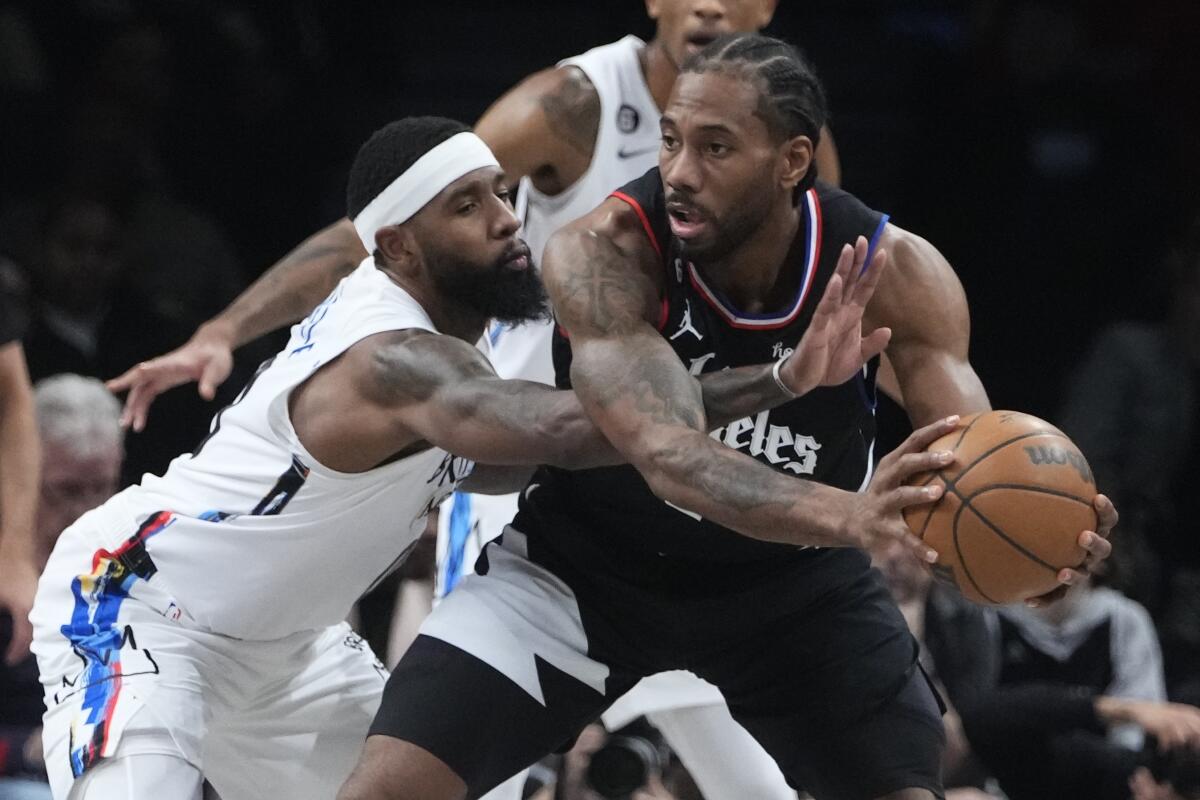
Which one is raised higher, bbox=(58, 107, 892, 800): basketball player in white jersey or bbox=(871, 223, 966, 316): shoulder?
bbox=(871, 223, 966, 316): shoulder

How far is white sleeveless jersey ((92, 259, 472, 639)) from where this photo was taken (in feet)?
13.4

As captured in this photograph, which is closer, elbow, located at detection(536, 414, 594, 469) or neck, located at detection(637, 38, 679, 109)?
elbow, located at detection(536, 414, 594, 469)

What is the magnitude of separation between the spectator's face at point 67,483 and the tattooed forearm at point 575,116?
1945 millimetres

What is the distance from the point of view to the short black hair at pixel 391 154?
4.29 m

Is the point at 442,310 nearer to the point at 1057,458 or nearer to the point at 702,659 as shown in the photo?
the point at 702,659

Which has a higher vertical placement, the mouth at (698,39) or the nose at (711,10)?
the nose at (711,10)

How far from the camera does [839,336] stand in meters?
3.58

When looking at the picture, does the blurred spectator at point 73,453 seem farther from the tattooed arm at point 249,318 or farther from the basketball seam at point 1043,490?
the basketball seam at point 1043,490

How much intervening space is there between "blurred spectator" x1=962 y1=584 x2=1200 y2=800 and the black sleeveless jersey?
240 centimetres

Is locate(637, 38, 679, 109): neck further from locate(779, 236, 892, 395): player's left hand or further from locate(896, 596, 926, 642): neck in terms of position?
locate(896, 596, 926, 642): neck

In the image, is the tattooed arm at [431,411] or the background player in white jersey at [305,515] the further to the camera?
the background player in white jersey at [305,515]

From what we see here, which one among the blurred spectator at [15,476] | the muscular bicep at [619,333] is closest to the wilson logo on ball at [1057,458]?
the muscular bicep at [619,333]

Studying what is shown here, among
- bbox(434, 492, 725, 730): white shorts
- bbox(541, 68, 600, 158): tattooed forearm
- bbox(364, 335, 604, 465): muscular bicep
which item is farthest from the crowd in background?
bbox(364, 335, 604, 465): muscular bicep

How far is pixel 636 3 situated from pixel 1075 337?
2606 millimetres
